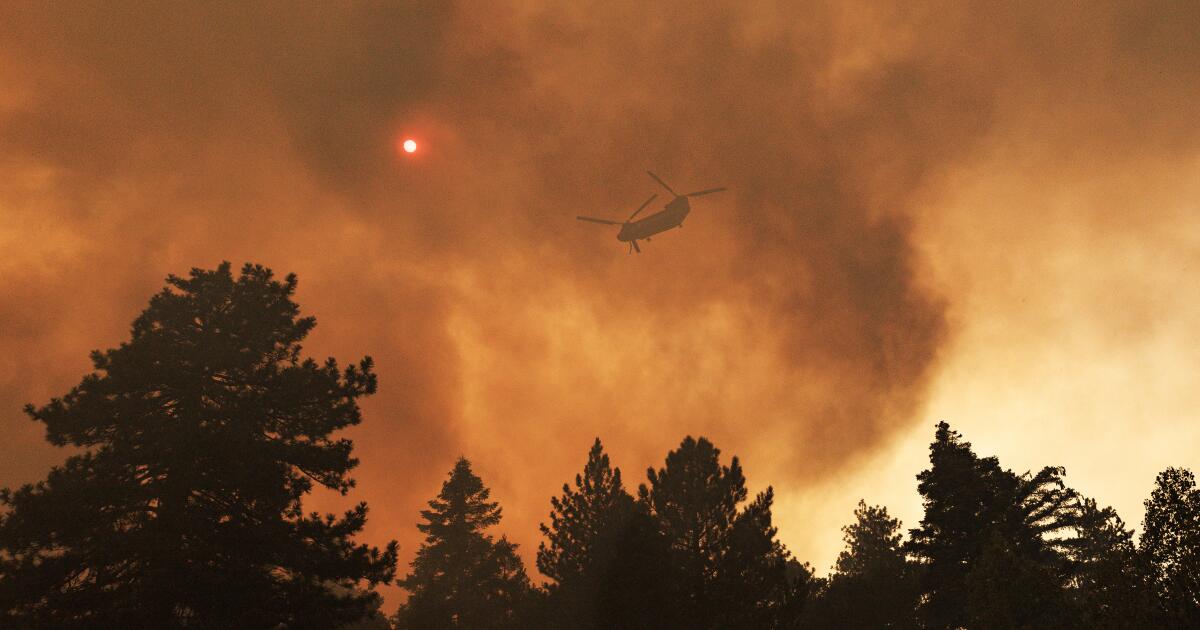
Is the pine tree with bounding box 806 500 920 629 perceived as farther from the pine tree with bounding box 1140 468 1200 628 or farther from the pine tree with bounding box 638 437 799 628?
the pine tree with bounding box 1140 468 1200 628

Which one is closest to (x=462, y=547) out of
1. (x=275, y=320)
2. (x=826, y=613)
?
(x=826, y=613)

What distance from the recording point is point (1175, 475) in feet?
63.6

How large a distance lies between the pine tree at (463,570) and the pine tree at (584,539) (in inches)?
312

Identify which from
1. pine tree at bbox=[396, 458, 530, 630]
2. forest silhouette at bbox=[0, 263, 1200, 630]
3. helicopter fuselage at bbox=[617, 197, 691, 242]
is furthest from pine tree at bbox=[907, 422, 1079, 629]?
helicopter fuselage at bbox=[617, 197, 691, 242]

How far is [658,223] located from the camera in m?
69.1

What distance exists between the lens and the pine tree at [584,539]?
111ft

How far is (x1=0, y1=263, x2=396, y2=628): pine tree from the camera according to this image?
675 inches

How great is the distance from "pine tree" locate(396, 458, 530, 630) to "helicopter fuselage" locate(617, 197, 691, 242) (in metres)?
30.1

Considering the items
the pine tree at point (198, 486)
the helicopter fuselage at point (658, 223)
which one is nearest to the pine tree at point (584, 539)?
the pine tree at point (198, 486)

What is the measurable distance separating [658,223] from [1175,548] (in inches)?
2130

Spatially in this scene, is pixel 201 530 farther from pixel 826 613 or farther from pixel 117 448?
pixel 826 613

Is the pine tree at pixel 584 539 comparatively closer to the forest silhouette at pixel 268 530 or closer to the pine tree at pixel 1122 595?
the forest silhouette at pixel 268 530

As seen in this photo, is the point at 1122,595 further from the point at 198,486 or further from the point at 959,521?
the point at 198,486

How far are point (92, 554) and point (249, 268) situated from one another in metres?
10.2
